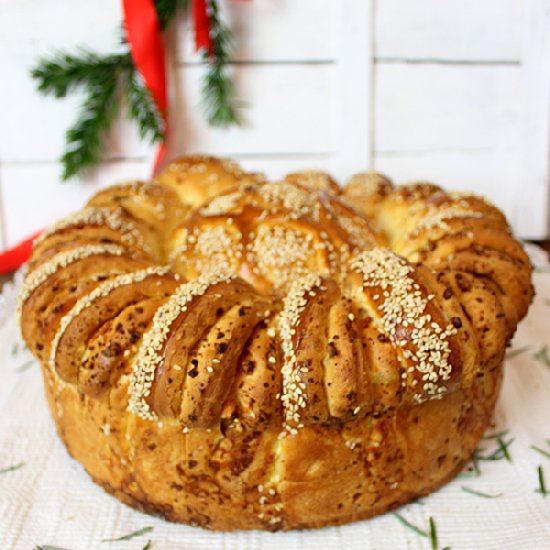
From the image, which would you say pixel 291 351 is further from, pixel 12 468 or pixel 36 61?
pixel 36 61

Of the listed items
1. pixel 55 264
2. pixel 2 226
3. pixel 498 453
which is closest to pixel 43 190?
pixel 2 226

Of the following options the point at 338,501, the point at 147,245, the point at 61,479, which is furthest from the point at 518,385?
the point at 61,479

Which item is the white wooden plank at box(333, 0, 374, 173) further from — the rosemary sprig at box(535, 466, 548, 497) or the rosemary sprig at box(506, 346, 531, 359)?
the rosemary sprig at box(535, 466, 548, 497)

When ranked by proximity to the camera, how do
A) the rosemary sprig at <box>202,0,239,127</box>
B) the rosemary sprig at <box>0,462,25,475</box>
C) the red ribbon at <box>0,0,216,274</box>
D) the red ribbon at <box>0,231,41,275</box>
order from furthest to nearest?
Answer: the red ribbon at <box>0,231,41,275</box>
the rosemary sprig at <box>202,0,239,127</box>
the red ribbon at <box>0,0,216,274</box>
the rosemary sprig at <box>0,462,25,475</box>

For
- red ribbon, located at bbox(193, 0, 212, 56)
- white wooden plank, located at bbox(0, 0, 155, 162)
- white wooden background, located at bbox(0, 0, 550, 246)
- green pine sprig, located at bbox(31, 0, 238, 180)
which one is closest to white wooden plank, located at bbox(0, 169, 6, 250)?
white wooden background, located at bbox(0, 0, 550, 246)

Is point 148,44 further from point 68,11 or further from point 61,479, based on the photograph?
point 61,479

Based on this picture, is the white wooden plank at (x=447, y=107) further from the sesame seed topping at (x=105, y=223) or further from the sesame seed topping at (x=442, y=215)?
the sesame seed topping at (x=105, y=223)
